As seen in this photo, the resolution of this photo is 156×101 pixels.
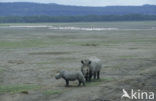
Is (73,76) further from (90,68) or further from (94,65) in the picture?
(94,65)

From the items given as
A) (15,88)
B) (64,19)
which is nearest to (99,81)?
(15,88)

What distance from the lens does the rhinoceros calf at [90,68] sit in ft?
79.6

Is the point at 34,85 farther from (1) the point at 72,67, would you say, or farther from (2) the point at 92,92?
(1) the point at 72,67

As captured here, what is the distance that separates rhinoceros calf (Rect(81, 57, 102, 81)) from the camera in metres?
24.3

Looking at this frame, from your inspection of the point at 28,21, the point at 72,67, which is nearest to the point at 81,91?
the point at 72,67

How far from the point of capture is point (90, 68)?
24688 mm

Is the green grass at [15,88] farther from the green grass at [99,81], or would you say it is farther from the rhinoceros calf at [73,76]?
the green grass at [99,81]

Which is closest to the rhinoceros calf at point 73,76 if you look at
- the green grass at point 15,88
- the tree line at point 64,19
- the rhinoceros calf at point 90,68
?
the rhinoceros calf at point 90,68

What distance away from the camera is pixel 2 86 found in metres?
23.7

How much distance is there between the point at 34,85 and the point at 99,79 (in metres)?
3.82

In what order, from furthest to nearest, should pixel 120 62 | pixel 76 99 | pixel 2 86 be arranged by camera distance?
pixel 120 62 < pixel 2 86 < pixel 76 99

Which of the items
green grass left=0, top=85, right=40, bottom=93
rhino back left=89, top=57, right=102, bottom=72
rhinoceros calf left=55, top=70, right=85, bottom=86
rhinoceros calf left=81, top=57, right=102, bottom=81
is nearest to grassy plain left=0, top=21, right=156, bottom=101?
green grass left=0, top=85, right=40, bottom=93

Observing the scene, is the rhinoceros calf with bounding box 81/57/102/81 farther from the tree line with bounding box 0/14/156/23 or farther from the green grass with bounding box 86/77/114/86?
the tree line with bounding box 0/14/156/23

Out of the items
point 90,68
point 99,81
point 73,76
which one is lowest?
point 99,81
